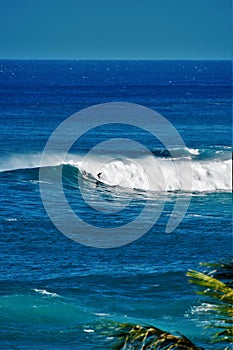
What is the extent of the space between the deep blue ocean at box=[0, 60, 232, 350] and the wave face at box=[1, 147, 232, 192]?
87mm

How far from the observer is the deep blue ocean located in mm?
24984

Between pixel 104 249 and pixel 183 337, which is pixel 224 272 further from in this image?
pixel 104 249

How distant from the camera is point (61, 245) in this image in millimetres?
33312

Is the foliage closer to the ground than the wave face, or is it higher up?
closer to the ground

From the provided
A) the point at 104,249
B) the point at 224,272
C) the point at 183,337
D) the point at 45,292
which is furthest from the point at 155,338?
the point at 104,249

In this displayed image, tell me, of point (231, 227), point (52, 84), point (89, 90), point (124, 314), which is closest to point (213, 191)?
point (231, 227)

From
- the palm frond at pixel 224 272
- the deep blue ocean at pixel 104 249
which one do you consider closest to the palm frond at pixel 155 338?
the palm frond at pixel 224 272

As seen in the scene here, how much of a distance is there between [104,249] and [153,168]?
747 inches

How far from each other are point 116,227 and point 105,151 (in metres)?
22.1

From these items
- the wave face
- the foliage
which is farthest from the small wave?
the foliage

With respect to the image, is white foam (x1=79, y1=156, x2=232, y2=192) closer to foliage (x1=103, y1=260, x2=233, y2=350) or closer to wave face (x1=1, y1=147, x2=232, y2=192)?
wave face (x1=1, y1=147, x2=232, y2=192)

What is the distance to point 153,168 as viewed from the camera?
2042 inches

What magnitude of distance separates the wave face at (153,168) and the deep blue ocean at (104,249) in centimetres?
9

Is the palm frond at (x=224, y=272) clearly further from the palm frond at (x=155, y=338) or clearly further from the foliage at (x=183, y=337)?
the palm frond at (x=155, y=338)
